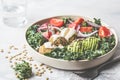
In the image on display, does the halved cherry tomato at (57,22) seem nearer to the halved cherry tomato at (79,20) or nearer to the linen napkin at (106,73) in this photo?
the halved cherry tomato at (79,20)

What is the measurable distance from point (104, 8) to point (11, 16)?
56 cm

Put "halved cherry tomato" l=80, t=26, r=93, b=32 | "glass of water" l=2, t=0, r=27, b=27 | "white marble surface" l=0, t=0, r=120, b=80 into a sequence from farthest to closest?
"glass of water" l=2, t=0, r=27, b=27 → "white marble surface" l=0, t=0, r=120, b=80 → "halved cherry tomato" l=80, t=26, r=93, b=32

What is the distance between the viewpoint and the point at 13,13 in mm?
2180

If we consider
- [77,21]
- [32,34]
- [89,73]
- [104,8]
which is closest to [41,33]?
[32,34]

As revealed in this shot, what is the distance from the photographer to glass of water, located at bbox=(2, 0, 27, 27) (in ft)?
7.16

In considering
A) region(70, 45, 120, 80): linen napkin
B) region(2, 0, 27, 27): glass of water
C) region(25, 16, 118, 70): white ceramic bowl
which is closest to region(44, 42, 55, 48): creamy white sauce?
region(25, 16, 118, 70): white ceramic bowl

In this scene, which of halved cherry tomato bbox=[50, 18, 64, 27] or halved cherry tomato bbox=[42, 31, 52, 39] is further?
halved cherry tomato bbox=[50, 18, 64, 27]

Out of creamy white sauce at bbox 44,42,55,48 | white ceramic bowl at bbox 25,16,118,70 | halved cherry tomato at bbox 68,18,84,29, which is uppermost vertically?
halved cherry tomato at bbox 68,18,84,29

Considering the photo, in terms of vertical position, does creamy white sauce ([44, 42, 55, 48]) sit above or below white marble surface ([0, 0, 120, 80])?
below

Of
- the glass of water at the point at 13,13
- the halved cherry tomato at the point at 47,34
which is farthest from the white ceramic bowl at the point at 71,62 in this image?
the glass of water at the point at 13,13

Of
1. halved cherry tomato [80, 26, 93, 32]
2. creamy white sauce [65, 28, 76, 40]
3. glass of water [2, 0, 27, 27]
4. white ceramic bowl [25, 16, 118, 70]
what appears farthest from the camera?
glass of water [2, 0, 27, 27]

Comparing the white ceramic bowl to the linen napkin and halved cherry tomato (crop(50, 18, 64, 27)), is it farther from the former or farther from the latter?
halved cherry tomato (crop(50, 18, 64, 27))

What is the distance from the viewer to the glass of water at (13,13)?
2184 mm

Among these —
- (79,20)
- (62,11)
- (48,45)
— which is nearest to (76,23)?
(79,20)
